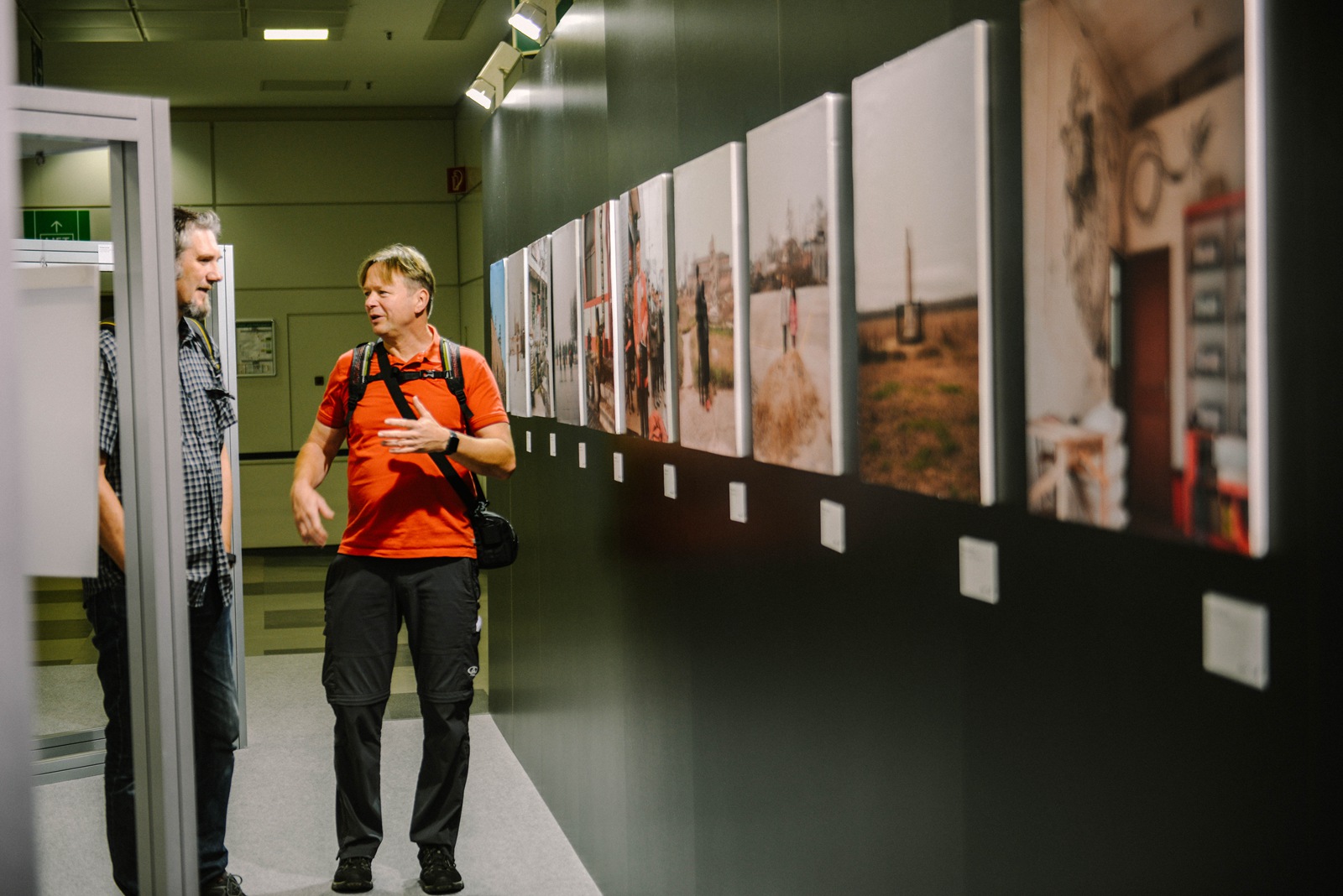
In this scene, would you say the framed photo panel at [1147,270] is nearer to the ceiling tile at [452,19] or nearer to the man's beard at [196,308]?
the man's beard at [196,308]

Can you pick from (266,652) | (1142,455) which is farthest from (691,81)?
(266,652)

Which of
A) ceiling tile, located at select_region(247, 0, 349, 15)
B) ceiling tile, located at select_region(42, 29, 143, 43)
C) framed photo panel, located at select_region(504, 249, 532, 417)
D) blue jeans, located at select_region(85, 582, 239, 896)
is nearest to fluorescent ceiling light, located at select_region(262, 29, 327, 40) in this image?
ceiling tile, located at select_region(247, 0, 349, 15)

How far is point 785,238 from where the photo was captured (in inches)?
87.4

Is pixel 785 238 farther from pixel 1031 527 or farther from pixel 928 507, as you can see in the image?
pixel 1031 527

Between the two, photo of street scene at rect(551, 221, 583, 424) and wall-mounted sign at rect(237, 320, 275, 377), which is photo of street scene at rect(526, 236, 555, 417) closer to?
photo of street scene at rect(551, 221, 583, 424)

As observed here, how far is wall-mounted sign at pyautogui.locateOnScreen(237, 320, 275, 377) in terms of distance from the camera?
465 inches

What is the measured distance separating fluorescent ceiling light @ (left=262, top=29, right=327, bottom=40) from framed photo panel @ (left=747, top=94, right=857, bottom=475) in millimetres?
7652

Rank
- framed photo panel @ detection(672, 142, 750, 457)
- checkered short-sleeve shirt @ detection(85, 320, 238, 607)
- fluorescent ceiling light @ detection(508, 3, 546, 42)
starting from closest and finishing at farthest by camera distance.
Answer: framed photo panel @ detection(672, 142, 750, 457) → checkered short-sleeve shirt @ detection(85, 320, 238, 607) → fluorescent ceiling light @ detection(508, 3, 546, 42)

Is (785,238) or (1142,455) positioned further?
(785,238)

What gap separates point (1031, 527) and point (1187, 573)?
29 cm

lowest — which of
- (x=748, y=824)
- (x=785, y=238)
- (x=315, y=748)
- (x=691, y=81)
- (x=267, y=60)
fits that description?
(x=315, y=748)

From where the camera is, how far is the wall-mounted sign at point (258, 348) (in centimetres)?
1180

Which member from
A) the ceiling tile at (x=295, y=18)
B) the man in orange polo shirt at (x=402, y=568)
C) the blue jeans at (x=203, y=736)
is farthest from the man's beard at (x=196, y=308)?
the ceiling tile at (x=295, y=18)

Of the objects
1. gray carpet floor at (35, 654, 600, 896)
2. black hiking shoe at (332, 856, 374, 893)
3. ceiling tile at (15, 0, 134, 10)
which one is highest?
ceiling tile at (15, 0, 134, 10)
